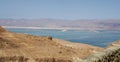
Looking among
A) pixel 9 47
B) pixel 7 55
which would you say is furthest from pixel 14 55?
pixel 9 47

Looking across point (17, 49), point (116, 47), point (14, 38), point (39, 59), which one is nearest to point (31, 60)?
point (39, 59)

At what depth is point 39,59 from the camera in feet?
63.3

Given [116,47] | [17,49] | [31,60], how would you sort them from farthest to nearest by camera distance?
[17,49] → [31,60] → [116,47]

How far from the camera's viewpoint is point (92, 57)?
5281 millimetres

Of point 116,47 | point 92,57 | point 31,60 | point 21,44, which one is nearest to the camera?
point 92,57

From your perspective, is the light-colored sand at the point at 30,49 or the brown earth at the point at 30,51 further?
the light-colored sand at the point at 30,49

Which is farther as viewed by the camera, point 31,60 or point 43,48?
point 43,48

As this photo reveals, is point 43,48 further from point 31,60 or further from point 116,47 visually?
point 116,47

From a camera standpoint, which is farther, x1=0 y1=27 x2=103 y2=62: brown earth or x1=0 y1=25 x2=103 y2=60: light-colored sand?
x1=0 y1=25 x2=103 y2=60: light-colored sand

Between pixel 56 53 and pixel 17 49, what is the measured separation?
2.57 meters

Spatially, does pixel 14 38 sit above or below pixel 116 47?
below

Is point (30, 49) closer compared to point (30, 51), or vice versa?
point (30, 51)

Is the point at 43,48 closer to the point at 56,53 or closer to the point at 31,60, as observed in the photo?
the point at 56,53

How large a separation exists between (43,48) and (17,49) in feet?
6.52
